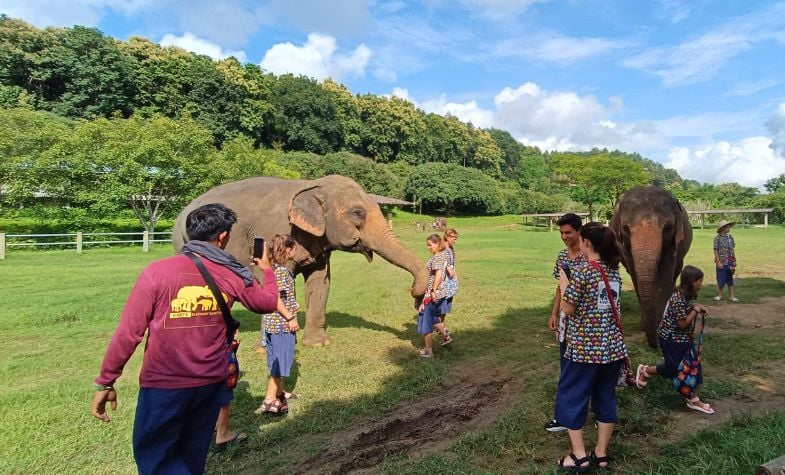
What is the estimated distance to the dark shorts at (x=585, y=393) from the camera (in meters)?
3.33

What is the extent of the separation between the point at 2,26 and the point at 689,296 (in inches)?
2640

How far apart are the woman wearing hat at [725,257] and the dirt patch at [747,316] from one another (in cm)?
46

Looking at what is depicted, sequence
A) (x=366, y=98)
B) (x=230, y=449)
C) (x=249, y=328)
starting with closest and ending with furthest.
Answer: (x=230, y=449) → (x=249, y=328) → (x=366, y=98)

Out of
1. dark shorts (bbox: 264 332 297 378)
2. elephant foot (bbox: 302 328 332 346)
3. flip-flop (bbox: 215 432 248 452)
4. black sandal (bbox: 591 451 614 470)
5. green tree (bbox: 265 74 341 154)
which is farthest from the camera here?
green tree (bbox: 265 74 341 154)

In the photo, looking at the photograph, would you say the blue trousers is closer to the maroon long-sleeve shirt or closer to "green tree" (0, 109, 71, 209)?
the maroon long-sleeve shirt

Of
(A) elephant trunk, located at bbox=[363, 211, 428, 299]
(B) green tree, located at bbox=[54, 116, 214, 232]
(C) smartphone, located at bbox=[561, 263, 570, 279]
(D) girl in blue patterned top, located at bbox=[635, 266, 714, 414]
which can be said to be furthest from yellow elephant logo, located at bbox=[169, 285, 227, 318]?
(B) green tree, located at bbox=[54, 116, 214, 232]

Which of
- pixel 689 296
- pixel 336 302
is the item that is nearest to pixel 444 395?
pixel 689 296

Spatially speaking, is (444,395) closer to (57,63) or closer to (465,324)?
(465,324)

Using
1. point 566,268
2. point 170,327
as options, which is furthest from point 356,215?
point 170,327

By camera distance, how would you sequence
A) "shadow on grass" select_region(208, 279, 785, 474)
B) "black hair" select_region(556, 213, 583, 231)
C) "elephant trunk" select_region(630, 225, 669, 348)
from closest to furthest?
"shadow on grass" select_region(208, 279, 785, 474) < "black hair" select_region(556, 213, 583, 231) < "elephant trunk" select_region(630, 225, 669, 348)

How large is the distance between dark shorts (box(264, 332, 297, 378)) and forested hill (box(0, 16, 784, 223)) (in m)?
22.8

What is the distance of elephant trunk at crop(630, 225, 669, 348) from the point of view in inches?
233

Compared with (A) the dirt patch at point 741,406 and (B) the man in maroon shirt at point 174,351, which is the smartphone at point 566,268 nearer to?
(A) the dirt patch at point 741,406

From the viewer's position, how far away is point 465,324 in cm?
841
